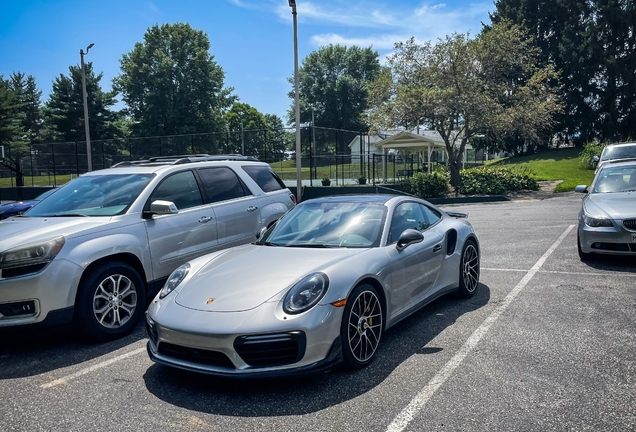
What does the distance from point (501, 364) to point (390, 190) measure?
20.0 metres

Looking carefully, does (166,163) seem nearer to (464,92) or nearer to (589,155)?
(464,92)

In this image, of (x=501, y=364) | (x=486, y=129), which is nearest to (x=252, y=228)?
(x=501, y=364)

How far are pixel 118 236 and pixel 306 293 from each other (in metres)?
2.47

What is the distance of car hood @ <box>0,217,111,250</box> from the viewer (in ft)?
15.5

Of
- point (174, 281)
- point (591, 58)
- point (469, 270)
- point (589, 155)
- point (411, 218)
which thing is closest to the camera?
point (174, 281)

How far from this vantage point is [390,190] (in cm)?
2389

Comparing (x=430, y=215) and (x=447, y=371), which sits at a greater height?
(x=430, y=215)

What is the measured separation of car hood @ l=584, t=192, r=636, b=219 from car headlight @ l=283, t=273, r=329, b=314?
548 cm

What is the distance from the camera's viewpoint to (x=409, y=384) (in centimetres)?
378

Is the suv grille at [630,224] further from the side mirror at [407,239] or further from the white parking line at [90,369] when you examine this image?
the white parking line at [90,369]

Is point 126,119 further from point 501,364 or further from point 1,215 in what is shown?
point 501,364

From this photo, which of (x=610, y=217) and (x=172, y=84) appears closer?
(x=610, y=217)

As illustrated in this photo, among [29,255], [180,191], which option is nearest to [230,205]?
[180,191]

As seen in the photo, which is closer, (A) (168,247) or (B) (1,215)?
(A) (168,247)
